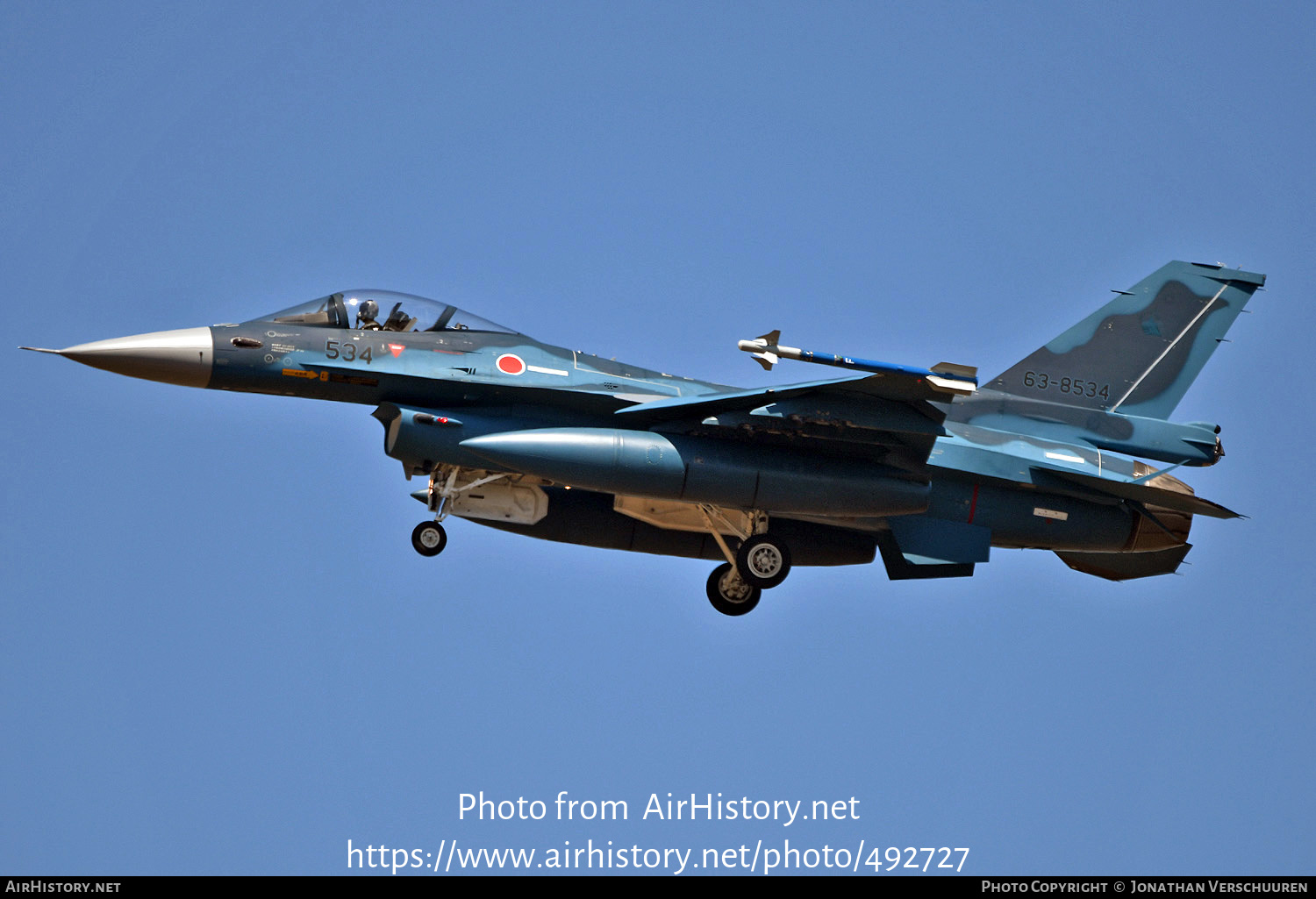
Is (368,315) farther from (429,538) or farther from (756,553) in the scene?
(756,553)

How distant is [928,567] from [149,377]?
829cm

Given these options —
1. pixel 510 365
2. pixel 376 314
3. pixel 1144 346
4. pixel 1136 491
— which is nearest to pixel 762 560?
pixel 510 365

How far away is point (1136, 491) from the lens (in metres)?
17.5

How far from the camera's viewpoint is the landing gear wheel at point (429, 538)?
16.3m

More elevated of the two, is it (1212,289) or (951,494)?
(1212,289)

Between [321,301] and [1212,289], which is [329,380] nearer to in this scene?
[321,301]

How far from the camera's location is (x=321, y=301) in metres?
16.7

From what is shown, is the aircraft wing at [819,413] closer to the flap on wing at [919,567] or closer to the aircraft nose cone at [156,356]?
the flap on wing at [919,567]

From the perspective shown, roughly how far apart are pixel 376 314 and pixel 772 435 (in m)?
4.23

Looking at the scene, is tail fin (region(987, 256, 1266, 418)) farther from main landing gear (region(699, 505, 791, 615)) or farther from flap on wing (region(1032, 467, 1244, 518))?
main landing gear (region(699, 505, 791, 615))

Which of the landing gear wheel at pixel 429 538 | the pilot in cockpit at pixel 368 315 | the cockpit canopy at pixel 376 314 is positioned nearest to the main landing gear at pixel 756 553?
the landing gear wheel at pixel 429 538

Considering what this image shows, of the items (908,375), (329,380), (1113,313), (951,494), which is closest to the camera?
(908,375)
